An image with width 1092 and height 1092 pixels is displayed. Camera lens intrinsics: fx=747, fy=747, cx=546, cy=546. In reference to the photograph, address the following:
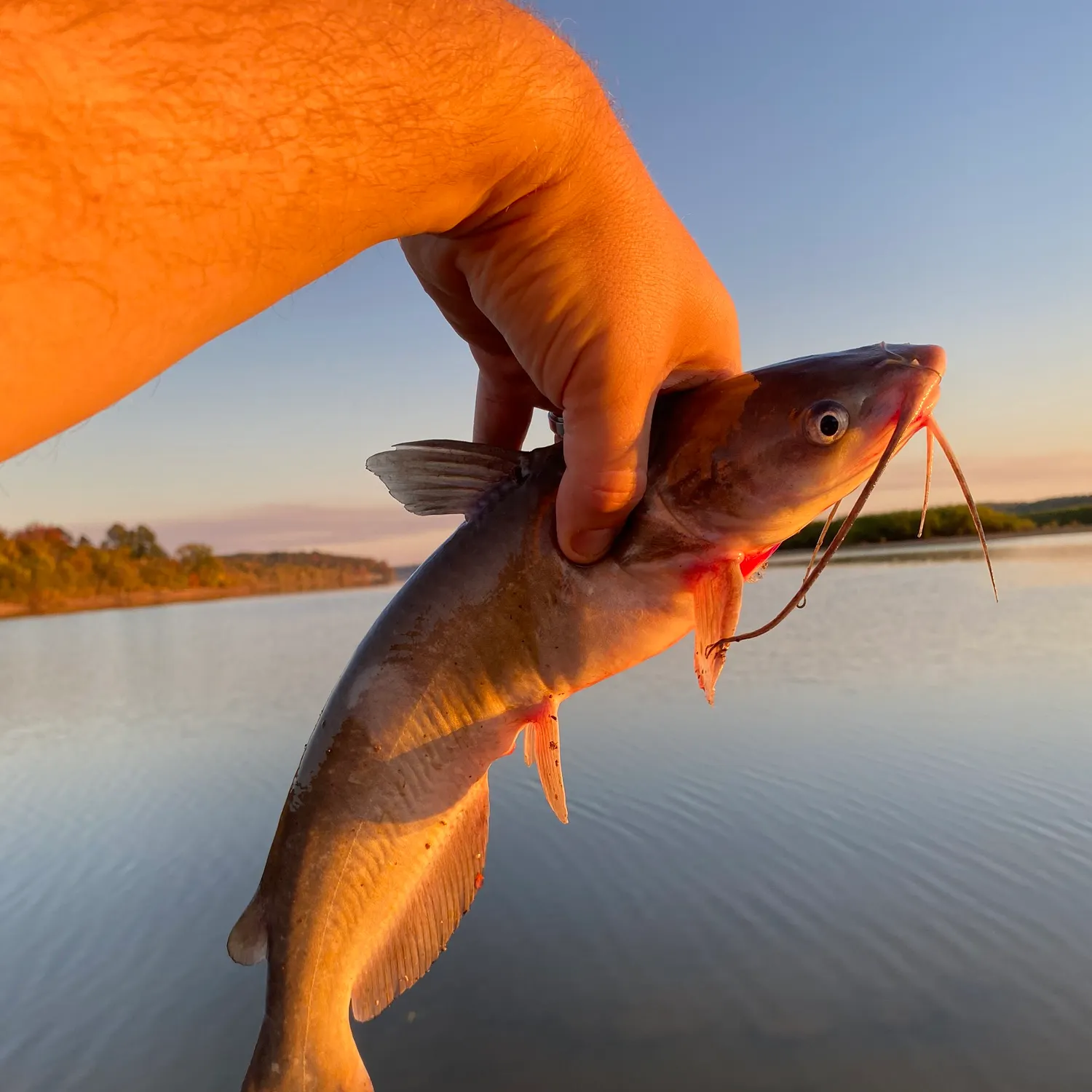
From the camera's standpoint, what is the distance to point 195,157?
0.83 meters

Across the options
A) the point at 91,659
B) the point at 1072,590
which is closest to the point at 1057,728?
the point at 1072,590

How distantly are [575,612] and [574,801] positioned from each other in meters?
5.66

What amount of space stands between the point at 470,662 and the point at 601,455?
0.73 metres

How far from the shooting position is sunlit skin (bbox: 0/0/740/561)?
729 millimetres

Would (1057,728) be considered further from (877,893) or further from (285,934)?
(285,934)

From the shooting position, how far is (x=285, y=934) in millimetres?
2174

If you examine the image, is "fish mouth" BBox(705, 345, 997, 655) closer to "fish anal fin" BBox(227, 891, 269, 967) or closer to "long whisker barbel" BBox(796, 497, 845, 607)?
"long whisker barbel" BBox(796, 497, 845, 607)

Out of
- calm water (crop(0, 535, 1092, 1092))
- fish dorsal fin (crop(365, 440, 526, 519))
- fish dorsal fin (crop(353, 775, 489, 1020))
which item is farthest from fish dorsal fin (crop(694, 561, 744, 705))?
calm water (crop(0, 535, 1092, 1092))

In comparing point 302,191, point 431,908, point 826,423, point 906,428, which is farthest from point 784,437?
point 431,908

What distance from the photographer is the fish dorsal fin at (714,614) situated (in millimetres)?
1913

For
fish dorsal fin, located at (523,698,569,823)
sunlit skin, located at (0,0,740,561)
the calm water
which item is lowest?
the calm water

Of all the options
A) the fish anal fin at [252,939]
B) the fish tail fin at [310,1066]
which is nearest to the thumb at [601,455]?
the fish anal fin at [252,939]

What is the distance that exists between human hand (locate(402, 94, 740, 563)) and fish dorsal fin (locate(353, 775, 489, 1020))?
0.96m

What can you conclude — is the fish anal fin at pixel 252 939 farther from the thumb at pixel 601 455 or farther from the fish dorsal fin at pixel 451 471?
the thumb at pixel 601 455
